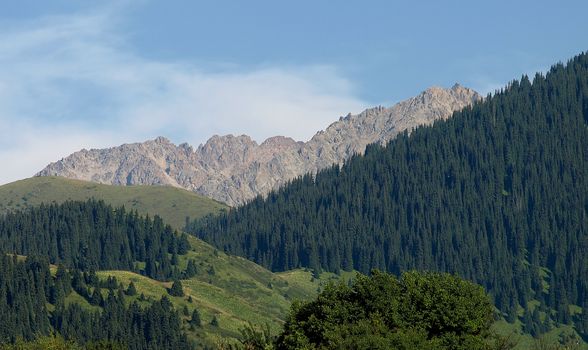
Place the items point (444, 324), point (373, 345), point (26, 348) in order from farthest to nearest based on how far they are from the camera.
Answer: point (26, 348) → point (444, 324) → point (373, 345)

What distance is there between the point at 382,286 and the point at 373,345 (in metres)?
19.2

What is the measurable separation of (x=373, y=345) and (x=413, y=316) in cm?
1624

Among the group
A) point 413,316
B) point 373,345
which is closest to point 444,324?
point 413,316

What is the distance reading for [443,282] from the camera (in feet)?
523

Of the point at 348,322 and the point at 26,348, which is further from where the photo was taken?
the point at 26,348

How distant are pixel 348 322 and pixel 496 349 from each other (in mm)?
20662

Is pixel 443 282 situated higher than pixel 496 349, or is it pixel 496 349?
pixel 443 282

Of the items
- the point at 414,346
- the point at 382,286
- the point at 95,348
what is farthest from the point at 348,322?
the point at 95,348

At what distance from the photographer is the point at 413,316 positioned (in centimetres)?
15425

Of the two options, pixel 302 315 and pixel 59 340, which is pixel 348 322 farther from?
pixel 59 340

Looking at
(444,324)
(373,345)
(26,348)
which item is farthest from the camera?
(26,348)

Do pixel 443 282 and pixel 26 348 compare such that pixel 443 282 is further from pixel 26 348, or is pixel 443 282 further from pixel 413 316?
pixel 26 348

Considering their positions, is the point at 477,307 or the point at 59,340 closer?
the point at 477,307

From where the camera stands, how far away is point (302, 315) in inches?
6280
